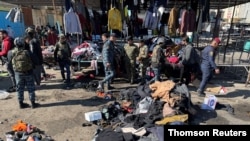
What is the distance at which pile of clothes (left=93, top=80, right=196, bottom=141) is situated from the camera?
5.20m

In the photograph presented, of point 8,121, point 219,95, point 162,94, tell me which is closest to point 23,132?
point 8,121

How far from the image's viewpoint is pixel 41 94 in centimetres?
830

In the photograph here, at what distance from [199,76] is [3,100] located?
6.72m

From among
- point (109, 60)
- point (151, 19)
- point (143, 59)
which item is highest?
point (151, 19)

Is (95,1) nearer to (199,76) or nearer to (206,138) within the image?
(199,76)

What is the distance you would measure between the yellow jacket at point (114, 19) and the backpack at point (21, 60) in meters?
4.40

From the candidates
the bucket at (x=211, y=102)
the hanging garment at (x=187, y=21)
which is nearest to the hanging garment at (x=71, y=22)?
the hanging garment at (x=187, y=21)

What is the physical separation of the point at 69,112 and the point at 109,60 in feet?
7.42

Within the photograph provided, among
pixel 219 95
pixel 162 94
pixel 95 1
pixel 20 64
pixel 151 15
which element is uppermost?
pixel 95 1

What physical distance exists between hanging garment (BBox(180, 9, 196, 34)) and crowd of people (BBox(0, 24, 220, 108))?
1.21m

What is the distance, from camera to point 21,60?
6.53 meters

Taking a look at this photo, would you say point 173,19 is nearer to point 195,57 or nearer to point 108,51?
point 195,57

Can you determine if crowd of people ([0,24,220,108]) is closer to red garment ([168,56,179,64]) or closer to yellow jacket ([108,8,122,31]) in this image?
red garment ([168,56,179,64])

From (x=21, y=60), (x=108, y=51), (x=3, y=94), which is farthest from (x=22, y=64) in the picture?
(x=108, y=51)
